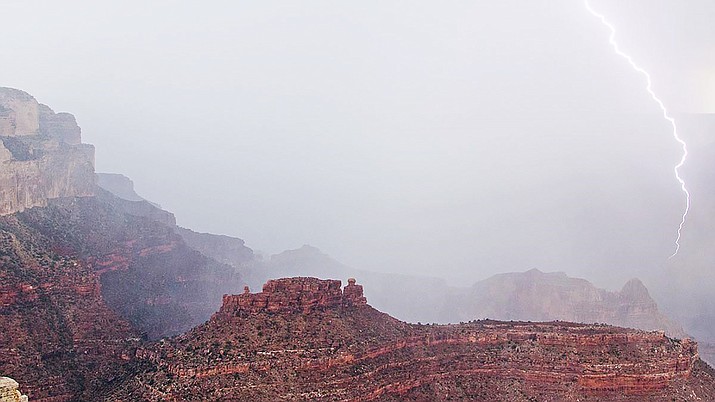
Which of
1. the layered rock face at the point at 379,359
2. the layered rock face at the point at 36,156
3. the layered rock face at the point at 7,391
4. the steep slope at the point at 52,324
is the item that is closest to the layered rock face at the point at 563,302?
the layered rock face at the point at 379,359

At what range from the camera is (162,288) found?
295 ft

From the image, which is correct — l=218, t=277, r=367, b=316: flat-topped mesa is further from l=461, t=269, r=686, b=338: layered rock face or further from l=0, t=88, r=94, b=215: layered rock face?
l=461, t=269, r=686, b=338: layered rock face

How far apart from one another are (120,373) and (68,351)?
25.2 ft

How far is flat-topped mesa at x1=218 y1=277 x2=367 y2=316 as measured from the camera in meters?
49.1

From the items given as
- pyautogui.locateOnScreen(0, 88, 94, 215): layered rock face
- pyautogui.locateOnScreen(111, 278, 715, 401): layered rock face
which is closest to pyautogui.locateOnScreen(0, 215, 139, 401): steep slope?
pyautogui.locateOnScreen(0, 88, 94, 215): layered rock face

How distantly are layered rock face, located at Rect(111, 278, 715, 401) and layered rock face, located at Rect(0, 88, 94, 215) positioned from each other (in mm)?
29225

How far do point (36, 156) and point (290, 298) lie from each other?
43.2 meters

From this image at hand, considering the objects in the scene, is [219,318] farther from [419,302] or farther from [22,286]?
[419,302]

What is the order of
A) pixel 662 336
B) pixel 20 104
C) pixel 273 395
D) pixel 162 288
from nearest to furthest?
1. pixel 273 395
2. pixel 662 336
3. pixel 20 104
4. pixel 162 288

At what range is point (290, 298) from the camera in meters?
50.0

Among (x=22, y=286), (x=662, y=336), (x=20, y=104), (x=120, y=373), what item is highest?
(x=20, y=104)

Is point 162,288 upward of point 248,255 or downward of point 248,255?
downward

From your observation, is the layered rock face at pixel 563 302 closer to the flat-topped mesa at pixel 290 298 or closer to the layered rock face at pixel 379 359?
the layered rock face at pixel 379 359

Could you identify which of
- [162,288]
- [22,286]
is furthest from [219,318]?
[162,288]
